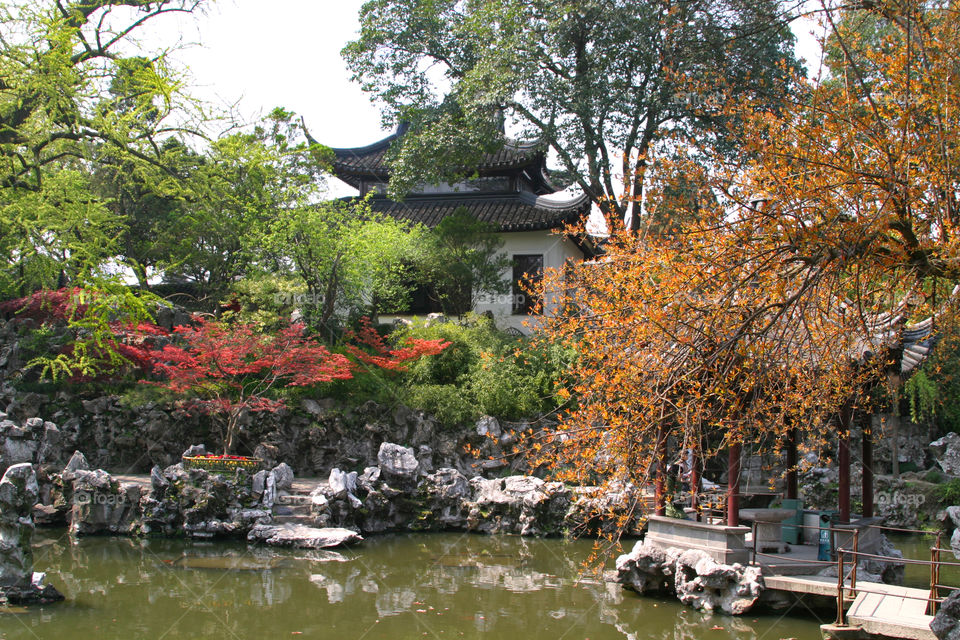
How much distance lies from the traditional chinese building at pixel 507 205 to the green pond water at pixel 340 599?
8610mm

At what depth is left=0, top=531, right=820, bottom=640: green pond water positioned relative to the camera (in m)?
6.27

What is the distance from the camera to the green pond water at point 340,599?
6.27 m

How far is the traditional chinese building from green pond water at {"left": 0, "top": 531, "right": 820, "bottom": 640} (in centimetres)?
861

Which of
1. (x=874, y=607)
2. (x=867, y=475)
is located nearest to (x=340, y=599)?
(x=874, y=607)

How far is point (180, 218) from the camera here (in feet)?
53.9

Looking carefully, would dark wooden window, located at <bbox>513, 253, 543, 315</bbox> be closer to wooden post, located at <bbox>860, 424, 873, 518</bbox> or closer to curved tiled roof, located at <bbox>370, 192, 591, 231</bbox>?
curved tiled roof, located at <bbox>370, 192, 591, 231</bbox>

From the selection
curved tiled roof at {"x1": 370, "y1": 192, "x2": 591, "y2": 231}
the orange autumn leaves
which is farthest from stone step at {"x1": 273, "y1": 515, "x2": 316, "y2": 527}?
curved tiled roof at {"x1": 370, "y1": 192, "x2": 591, "y2": 231}

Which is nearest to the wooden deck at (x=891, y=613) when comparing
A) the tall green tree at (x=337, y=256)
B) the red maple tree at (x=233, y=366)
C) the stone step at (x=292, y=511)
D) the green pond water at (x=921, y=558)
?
the green pond water at (x=921, y=558)

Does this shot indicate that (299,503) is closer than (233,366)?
Yes

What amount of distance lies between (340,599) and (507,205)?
13276 mm

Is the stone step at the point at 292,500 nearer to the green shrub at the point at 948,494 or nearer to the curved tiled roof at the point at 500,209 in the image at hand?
the curved tiled roof at the point at 500,209

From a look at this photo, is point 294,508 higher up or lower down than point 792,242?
lower down

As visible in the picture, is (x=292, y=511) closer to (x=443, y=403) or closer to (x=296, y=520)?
(x=296, y=520)

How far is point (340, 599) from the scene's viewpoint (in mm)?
7227
